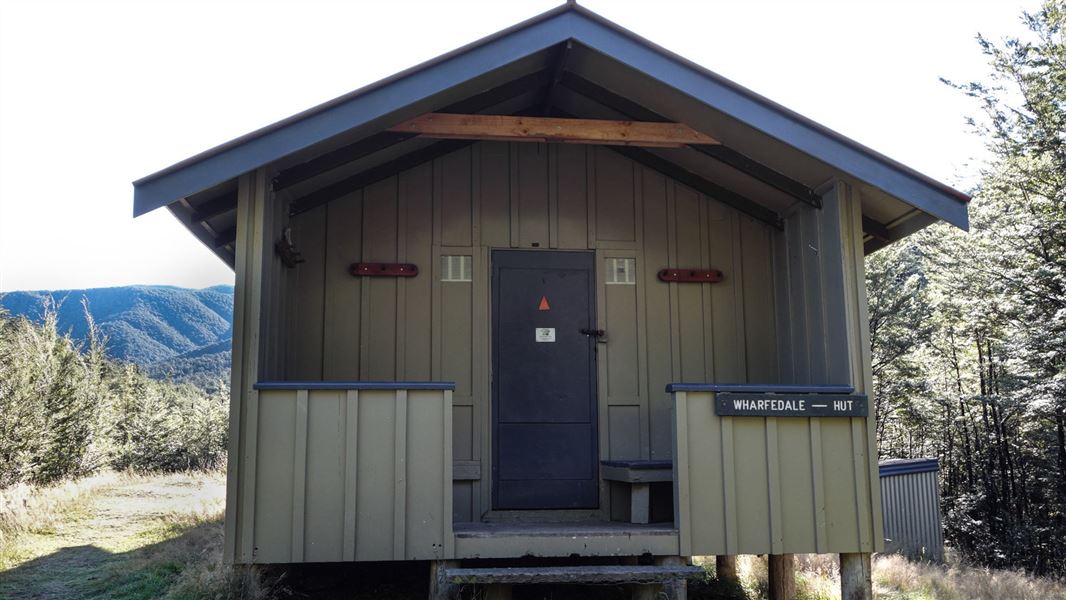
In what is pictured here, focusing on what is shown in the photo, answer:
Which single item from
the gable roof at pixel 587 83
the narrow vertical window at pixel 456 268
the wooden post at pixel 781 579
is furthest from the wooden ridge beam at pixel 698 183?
the wooden post at pixel 781 579

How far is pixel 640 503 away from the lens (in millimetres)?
5988

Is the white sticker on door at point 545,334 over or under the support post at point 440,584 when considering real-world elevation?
over

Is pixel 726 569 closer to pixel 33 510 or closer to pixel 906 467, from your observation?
pixel 33 510

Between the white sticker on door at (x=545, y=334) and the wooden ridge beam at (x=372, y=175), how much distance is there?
1599 millimetres

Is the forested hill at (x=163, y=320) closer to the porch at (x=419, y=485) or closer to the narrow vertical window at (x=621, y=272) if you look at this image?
the narrow vertical window at (x=621, y=272)

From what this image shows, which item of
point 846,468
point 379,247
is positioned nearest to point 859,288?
point 846,468

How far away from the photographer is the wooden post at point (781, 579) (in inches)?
263

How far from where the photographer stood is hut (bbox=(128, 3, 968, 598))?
5242 millimetres

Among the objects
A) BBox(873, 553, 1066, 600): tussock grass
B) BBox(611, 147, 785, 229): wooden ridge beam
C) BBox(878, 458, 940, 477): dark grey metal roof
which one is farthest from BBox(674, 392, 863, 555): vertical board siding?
BBox(878, 458, 940, 477): dark grey metal roof

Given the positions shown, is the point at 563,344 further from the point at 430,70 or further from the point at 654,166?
the point at 430,70

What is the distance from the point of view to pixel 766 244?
23.7ft

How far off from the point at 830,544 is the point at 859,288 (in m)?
1.65

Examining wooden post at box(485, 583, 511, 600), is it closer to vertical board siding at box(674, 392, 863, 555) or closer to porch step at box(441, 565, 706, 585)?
porch step at box(441, 565, 706, 585)

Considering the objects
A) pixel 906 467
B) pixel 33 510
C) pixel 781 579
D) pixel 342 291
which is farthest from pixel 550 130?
pixel 906 467
